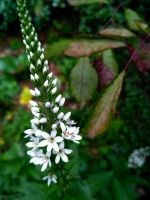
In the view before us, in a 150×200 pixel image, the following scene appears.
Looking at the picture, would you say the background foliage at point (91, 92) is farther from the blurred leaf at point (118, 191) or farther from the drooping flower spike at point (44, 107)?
the drooping flower spike at point (44, 107)

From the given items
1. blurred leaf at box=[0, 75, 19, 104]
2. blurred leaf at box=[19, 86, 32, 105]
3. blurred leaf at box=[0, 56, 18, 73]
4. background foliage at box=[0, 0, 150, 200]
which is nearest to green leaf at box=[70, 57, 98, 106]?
background foliage at box=[0, 0, 150, 200]

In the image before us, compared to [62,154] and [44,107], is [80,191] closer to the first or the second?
[62,154]

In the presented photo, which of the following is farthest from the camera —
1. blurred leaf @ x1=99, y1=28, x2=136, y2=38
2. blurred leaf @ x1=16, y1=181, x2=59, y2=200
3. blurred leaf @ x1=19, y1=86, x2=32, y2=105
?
blurred leaf @ x1=19, y1=86, x2=32, y2=105

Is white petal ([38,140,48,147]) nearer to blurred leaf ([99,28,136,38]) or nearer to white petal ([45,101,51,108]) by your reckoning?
white petal ([45,101,51,108])

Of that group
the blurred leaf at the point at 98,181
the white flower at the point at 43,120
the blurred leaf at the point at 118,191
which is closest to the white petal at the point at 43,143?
the white flower at the point at 43,120

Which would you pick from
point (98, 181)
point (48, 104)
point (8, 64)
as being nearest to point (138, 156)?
point (98, 181)

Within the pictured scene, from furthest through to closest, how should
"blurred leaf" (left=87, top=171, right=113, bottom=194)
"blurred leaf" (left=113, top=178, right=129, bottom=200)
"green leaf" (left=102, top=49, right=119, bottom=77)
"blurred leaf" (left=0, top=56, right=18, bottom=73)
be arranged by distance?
"blurred leaf" (left=0, top=56, right=18, bottom=73) → "blurred leaf" (left=113, top=178, right=129, bottom=200) → "blurred leaf" (left=87, top=171, right=113, bottom=194) → "green leaf" (left=102, top=49, right=119, bottom=77)

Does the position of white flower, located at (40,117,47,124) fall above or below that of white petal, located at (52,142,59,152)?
above

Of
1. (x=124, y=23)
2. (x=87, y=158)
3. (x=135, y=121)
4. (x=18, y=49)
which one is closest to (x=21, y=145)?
(x=87, y=158)

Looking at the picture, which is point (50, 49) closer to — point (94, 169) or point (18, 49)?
point (94, 169)
